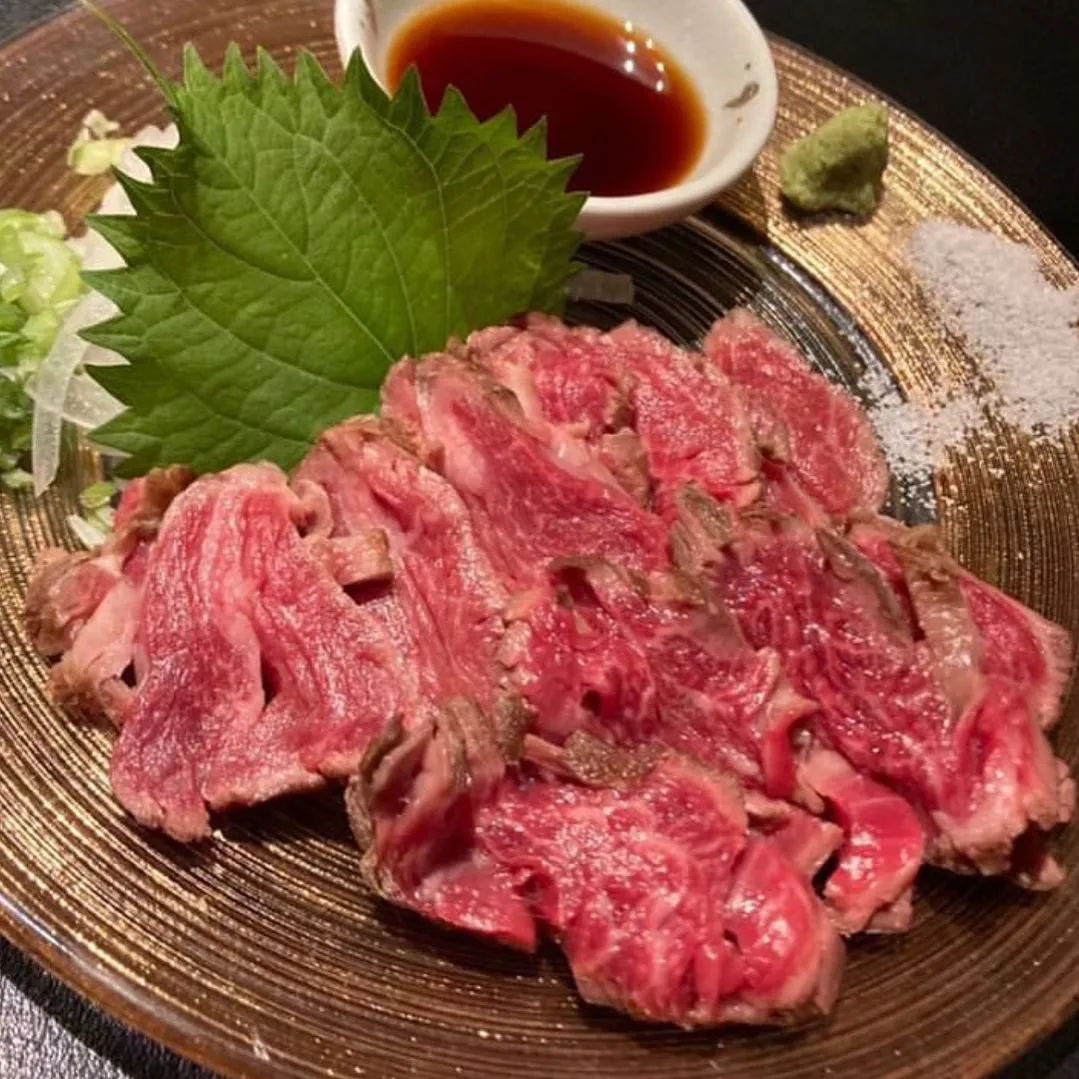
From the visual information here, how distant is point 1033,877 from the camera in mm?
2277

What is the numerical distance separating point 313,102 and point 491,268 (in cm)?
52

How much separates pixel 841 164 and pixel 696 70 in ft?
1.51

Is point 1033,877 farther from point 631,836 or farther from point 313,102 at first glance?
point 313,102

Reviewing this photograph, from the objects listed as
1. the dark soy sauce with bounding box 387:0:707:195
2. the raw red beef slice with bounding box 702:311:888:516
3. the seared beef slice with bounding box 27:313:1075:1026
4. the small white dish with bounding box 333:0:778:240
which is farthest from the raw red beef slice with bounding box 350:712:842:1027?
the dark soy sauce with bounding box 387:0:707:195

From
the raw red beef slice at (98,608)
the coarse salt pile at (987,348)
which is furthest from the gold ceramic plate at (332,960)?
the coarse salt pile at (987,348)

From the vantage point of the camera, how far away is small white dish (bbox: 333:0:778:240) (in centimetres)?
291

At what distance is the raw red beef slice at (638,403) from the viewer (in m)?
2.58

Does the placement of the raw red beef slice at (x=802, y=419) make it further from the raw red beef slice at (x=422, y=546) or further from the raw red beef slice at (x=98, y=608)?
the raw red beef slice at (x=98, y=608)

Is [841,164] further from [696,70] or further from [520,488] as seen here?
[520,488]

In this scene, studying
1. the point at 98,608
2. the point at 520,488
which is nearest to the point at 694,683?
the point at 520,488

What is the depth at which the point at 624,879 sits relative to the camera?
6.77 feet

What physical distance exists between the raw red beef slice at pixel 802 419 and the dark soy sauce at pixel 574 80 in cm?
49

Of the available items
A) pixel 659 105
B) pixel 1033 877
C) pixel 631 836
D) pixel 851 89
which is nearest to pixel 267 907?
pixel 631 836

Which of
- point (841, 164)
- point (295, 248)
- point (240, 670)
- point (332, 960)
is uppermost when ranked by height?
point (295, 248)
